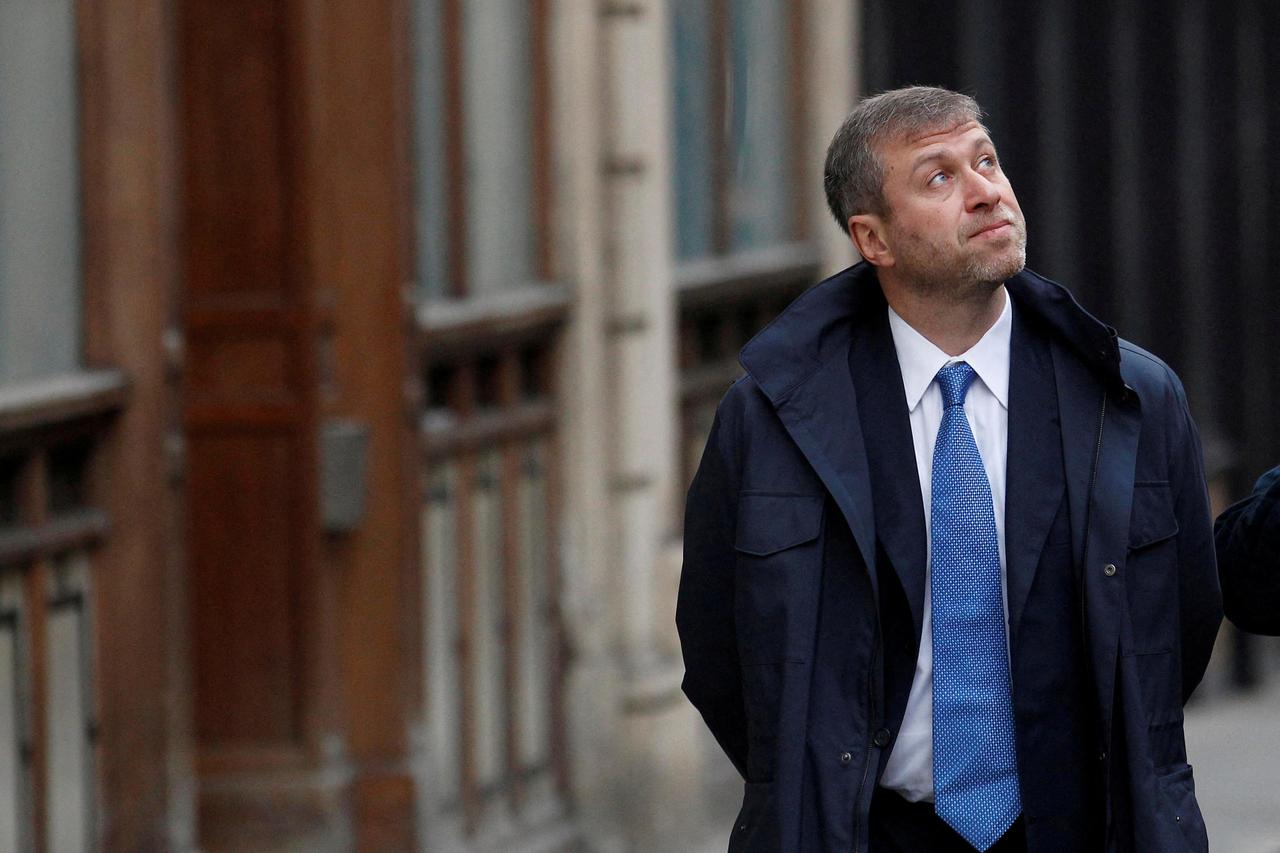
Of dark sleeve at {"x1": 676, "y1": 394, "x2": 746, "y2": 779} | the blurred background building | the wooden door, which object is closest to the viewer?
dark sleeve at {"x1": 676, "y1": 394, "x2": 746, "y2": 779}

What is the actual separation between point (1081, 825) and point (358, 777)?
3.70 metres

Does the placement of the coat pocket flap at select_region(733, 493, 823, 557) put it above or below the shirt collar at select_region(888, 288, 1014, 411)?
below

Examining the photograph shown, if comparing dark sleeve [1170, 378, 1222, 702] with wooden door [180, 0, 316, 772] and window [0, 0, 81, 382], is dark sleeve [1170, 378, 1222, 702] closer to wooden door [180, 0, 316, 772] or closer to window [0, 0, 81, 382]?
window [0, 0, 81, 382]

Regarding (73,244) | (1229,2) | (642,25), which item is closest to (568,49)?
(642,25)

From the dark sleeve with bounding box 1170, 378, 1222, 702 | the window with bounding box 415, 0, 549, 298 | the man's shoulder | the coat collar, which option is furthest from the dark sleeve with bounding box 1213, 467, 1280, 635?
the window with bounding box 415, 0, 549, 298

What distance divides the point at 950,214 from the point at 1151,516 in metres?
0.53

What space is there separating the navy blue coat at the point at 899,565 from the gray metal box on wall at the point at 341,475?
126 inches

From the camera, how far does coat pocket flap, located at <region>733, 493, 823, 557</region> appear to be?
3680mm

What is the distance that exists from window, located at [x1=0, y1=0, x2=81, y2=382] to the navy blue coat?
91.4 inches

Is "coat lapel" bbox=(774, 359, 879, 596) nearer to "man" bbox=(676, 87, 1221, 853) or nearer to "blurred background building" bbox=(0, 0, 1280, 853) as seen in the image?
"man" bbox=(676, 87, 1221, 853)

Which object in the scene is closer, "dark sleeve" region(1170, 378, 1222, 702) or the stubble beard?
the stubble beard

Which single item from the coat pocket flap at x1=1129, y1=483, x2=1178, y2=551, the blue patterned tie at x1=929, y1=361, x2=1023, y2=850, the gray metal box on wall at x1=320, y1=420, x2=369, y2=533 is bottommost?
the gray metal box on wall at x1=320, y1=420, x2=369, y2=533

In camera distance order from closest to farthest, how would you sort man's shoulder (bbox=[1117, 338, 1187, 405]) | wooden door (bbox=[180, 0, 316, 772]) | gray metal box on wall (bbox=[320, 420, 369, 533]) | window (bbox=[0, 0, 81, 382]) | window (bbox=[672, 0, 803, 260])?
man's shoulder (bbox=[1117, 338, 1187, 405]) < window (bbox=[0, 0, 81, 382]) < gray metal box on wall (bbox=[320, 420, 369, 533]) < wooden door (bbox=[180, 0, 316, 772]) < window (bbox=[672, 0, 803, 260])

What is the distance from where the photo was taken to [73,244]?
584 centimetres
